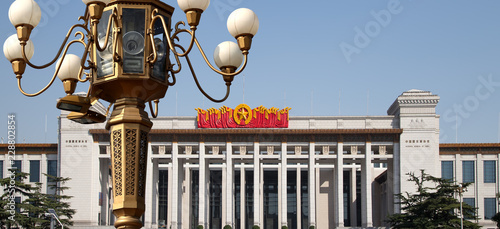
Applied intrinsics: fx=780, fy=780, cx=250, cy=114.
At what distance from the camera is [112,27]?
29.0 feet

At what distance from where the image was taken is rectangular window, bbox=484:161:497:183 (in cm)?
6825

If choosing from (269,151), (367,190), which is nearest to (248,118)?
(269,151)

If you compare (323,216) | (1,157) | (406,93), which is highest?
(406,93)

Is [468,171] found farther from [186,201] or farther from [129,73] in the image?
[129,73]

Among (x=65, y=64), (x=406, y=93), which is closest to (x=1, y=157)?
(x=406, y=93)

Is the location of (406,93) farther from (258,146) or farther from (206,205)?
(206,205)

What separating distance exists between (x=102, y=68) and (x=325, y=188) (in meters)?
70.6

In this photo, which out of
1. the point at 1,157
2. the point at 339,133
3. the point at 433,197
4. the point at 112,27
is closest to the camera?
the point at 112,27

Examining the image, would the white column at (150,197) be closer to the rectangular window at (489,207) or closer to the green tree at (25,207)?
the green tree at (25,207)

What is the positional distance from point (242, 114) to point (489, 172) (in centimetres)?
2248

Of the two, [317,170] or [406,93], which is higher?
[406,93]

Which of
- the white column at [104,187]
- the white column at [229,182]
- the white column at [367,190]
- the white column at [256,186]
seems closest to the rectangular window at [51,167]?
the white column at [104,187]

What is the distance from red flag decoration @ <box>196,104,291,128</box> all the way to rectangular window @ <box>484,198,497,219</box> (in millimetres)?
18982

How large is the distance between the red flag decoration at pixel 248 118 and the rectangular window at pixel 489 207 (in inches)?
747
